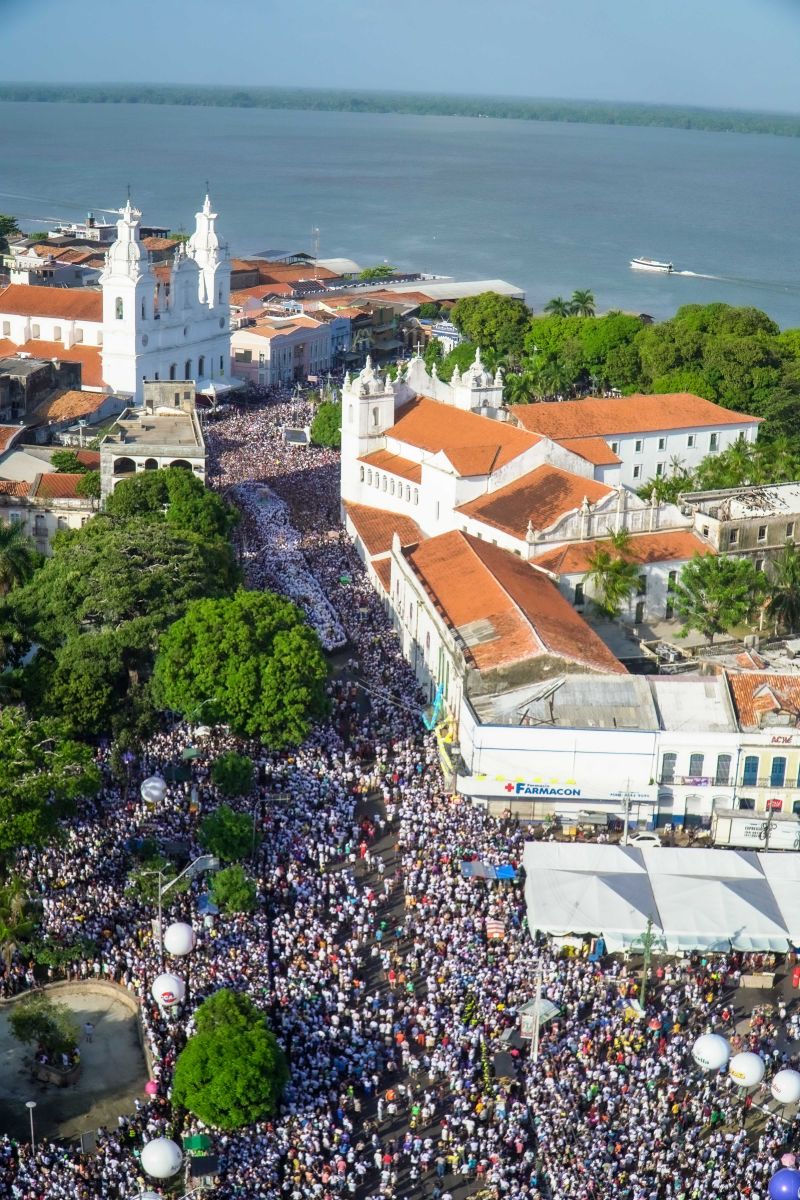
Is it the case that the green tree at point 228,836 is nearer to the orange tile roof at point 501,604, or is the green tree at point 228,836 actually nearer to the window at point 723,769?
the orange tile roof at point 501,604

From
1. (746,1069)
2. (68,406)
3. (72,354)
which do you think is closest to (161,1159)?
(746,1069)

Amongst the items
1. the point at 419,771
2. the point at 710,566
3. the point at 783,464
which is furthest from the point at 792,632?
the point at 419,771

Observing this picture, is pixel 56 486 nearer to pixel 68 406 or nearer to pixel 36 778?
pixel 68 406

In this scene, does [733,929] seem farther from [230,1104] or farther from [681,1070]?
[230,1104]

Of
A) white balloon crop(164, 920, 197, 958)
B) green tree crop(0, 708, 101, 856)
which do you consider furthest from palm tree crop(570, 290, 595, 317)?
white balloon crop(164, 920, 197, 958)

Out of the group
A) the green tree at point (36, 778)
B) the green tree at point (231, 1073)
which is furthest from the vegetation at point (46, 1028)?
the green tree at point (36, 778)

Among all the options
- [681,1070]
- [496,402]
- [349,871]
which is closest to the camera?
[681,1070]
